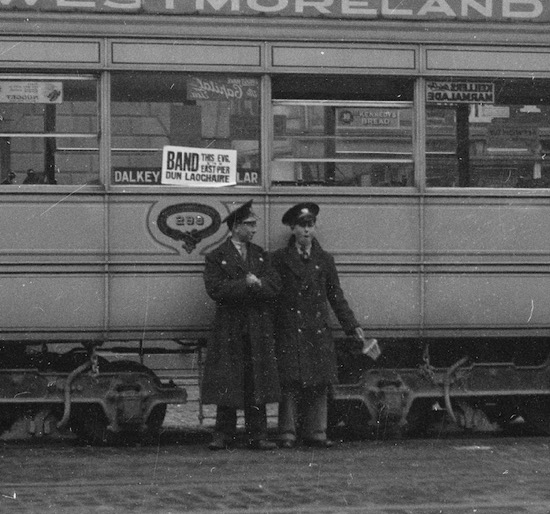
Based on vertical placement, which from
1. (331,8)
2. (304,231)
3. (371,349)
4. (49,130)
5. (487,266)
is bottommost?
(371,349)

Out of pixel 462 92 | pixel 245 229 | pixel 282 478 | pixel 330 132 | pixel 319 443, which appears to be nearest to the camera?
pixel 282 478

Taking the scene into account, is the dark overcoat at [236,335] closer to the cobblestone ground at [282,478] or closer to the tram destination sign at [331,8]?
the cobblestone ground at [282,478]

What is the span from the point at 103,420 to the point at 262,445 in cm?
123

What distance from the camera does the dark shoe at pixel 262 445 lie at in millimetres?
10898

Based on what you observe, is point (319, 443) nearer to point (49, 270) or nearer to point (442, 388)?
point (442, 388)

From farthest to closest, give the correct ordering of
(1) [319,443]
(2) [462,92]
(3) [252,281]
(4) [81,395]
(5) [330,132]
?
(2) [462,92] < (5) [330,132] < (1) [319,443] < (4) [81,395] < (3) [252,281]

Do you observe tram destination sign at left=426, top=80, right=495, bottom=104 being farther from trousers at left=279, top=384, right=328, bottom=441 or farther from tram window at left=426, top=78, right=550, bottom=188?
trousers at left=279, top=384, right=328, bottom=441

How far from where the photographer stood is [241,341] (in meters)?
10.8

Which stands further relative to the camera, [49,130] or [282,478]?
[49,130]

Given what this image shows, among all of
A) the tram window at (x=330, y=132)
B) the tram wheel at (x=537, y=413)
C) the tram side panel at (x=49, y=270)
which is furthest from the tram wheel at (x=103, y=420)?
the tram wheel at (x=537, y=413)

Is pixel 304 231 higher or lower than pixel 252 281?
higher

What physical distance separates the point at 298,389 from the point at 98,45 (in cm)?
291

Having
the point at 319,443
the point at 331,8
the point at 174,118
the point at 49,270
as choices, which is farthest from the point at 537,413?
the point at 49,270

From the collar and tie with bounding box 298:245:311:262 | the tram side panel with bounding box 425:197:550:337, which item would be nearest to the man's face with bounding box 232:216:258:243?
the collar and tie with bounding box 298:245:311:262
